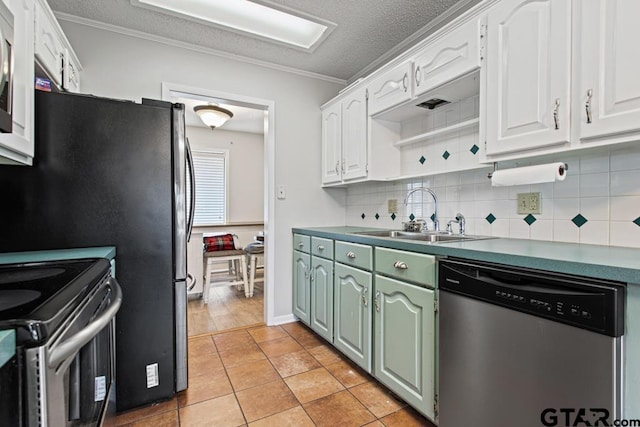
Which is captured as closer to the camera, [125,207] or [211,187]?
[125,207]

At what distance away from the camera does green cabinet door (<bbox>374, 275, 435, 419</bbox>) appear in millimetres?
1419

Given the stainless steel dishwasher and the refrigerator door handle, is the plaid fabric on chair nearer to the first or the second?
the refrigerator door handle

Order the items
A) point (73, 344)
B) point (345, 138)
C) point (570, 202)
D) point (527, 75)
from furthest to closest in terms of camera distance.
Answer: point (345, 138)
point (570, 202)
point (527, 75)
point (73, 344)

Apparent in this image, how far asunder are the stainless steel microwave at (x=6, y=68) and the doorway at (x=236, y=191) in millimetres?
1395

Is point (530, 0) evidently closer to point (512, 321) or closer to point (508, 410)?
point (512, 321)

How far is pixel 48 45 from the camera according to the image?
1525 mm

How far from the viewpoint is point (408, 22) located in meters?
2.15

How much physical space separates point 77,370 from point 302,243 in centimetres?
195

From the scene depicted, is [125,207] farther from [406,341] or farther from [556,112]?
[556,112]

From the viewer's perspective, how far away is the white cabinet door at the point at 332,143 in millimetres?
2717

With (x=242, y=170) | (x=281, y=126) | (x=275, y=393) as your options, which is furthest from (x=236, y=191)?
(x=275, y=393)

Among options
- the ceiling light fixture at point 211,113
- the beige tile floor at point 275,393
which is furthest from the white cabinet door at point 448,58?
the ceiling light fixture at point 211,113

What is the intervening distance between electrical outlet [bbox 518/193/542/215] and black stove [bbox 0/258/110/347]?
1.92 m

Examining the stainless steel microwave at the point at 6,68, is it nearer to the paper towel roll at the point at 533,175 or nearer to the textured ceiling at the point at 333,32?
the textured ceiling at the point at 333,32
